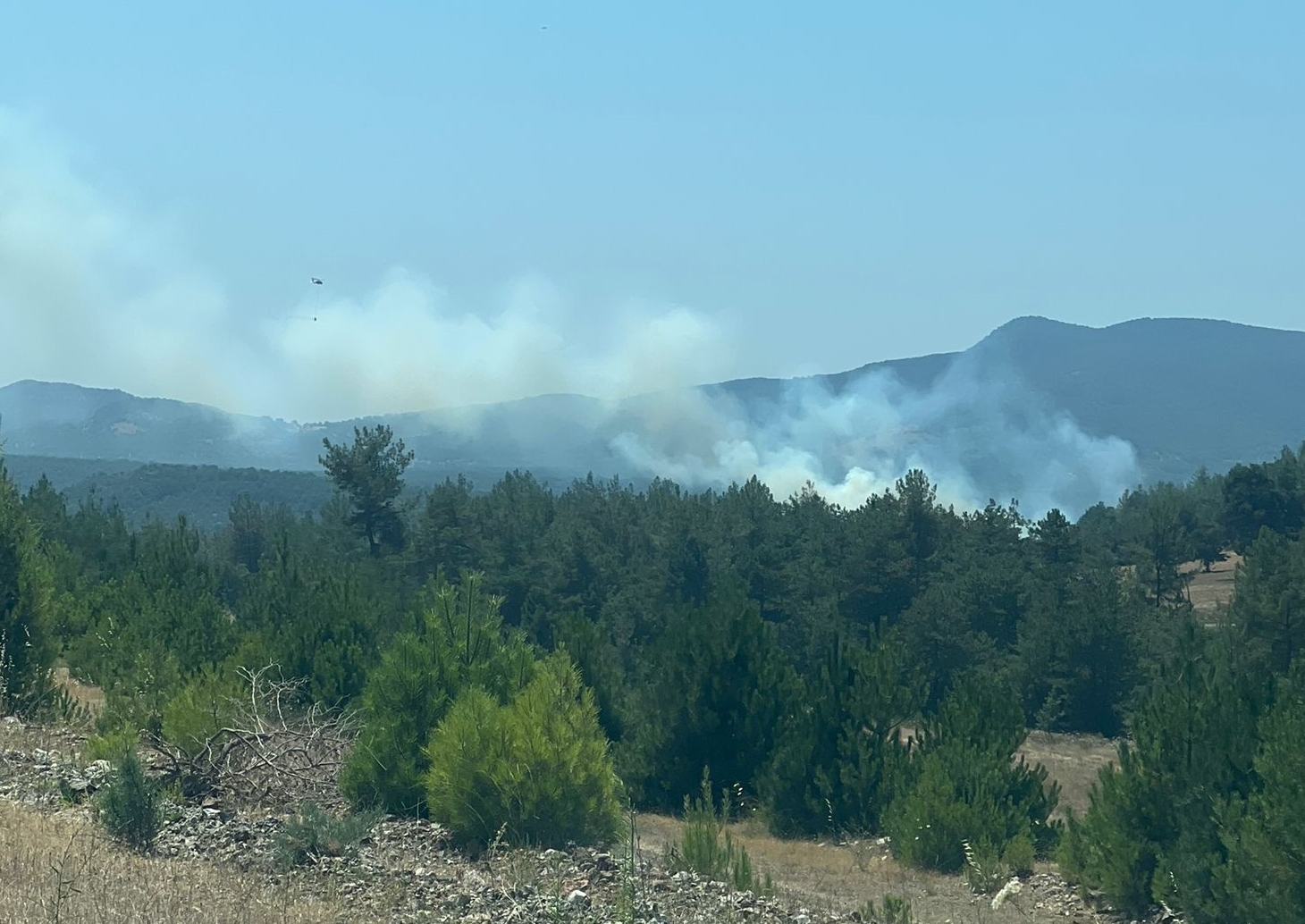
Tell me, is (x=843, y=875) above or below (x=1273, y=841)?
below

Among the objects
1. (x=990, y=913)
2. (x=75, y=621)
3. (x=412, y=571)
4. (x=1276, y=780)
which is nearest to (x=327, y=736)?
(x=990, y=913)

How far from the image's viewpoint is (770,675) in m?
23.8

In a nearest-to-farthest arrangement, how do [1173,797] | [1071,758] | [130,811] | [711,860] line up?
[130,811]
[711,860]
[1173,797]
[1071,758]

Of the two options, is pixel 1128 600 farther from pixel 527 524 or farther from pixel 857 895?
pixel 857 895

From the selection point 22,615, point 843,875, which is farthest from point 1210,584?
point 22,615

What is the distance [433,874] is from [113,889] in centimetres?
254

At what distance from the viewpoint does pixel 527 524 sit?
64562 mm

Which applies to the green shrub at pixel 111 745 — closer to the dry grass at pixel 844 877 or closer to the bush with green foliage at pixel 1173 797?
the dry grass at pixel 844 877

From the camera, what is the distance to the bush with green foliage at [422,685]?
12.6 metres

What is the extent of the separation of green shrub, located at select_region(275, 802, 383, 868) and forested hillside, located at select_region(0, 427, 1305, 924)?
3.87 ft

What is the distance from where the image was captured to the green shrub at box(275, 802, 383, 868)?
9.88 m

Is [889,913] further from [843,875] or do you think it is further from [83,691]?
[83,691]

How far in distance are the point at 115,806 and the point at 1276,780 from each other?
35.7 feet

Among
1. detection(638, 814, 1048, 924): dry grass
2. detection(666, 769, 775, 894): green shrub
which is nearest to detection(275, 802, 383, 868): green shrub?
detection(666, 769, 775, 894): green shrub
